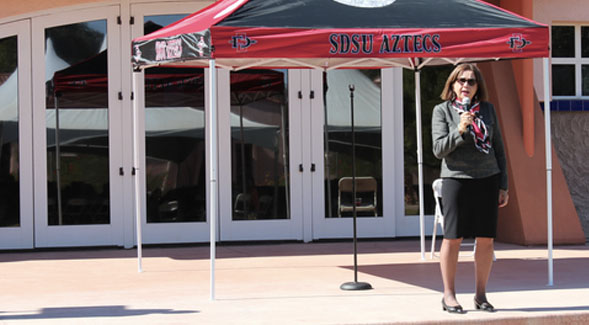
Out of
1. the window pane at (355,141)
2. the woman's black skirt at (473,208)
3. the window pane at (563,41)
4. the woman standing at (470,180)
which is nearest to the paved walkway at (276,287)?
the woman standing at (470,180)

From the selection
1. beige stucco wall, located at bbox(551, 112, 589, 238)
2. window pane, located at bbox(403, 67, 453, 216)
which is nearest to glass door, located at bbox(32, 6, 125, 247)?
window pane, located at bbox(403, 67, 453, 216)

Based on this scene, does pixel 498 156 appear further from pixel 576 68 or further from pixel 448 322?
pixel 576 68

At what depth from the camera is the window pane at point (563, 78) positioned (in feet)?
36.0

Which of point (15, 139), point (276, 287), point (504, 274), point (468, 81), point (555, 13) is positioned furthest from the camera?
point (555, 13)

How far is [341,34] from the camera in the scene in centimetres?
638

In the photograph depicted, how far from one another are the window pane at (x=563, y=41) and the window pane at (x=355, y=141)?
8.61 feet

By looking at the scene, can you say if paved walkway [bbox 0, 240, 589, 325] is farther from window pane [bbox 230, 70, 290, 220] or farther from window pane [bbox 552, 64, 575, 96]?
window pane [bbox 552, 64, 575, 96]

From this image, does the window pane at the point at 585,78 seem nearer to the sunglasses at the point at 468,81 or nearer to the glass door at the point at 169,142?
the glass door at the point at 169,142

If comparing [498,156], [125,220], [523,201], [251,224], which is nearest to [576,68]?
[523,201]

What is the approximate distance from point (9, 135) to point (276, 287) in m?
4.98

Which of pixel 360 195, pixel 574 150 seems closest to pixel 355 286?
Answer: pixel 360 195

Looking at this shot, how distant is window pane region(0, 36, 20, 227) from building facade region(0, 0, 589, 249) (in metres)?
0.01

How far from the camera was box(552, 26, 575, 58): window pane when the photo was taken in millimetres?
10953

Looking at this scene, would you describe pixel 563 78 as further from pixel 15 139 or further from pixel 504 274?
pixel 15 139
